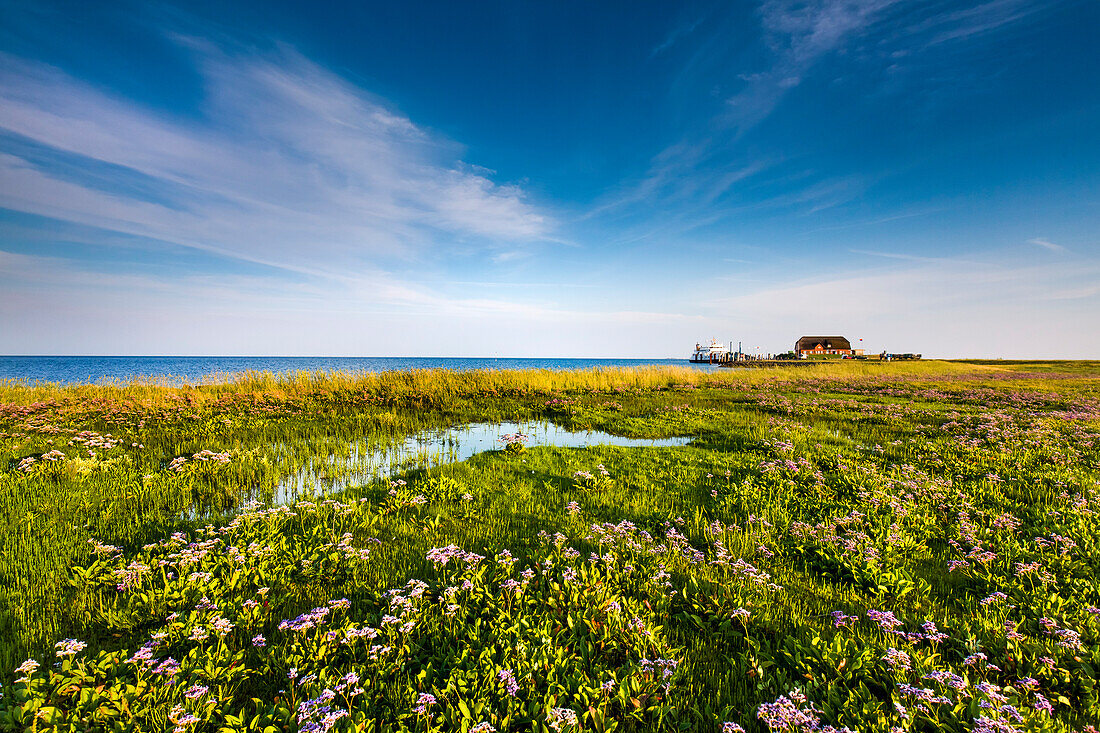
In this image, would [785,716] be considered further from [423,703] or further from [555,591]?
[423,703]

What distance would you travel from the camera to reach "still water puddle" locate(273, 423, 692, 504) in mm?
9414

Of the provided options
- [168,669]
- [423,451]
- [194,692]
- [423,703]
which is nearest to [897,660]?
[423,703]

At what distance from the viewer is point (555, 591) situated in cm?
467

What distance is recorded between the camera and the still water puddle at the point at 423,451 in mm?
9414

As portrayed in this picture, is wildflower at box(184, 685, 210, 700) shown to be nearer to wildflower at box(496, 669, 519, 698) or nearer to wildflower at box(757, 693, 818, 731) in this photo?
wildflower at box(496, 669, 519, 698)

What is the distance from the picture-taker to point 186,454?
35.3ft

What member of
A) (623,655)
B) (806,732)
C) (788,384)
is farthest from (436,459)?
(788,384)

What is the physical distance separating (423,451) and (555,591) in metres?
8.59

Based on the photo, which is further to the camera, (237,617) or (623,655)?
(237,617)

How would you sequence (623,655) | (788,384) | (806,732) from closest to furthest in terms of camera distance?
(806,732) → (623,655) → (788,384)

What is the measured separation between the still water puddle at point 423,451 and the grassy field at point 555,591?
25cm

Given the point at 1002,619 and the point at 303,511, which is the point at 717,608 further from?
the point at 303,511

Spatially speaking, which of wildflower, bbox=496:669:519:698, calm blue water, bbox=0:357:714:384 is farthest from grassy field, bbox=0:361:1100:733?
calm blue water, bbox=0:357:714:384

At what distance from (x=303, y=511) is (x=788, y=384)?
1347 inches
